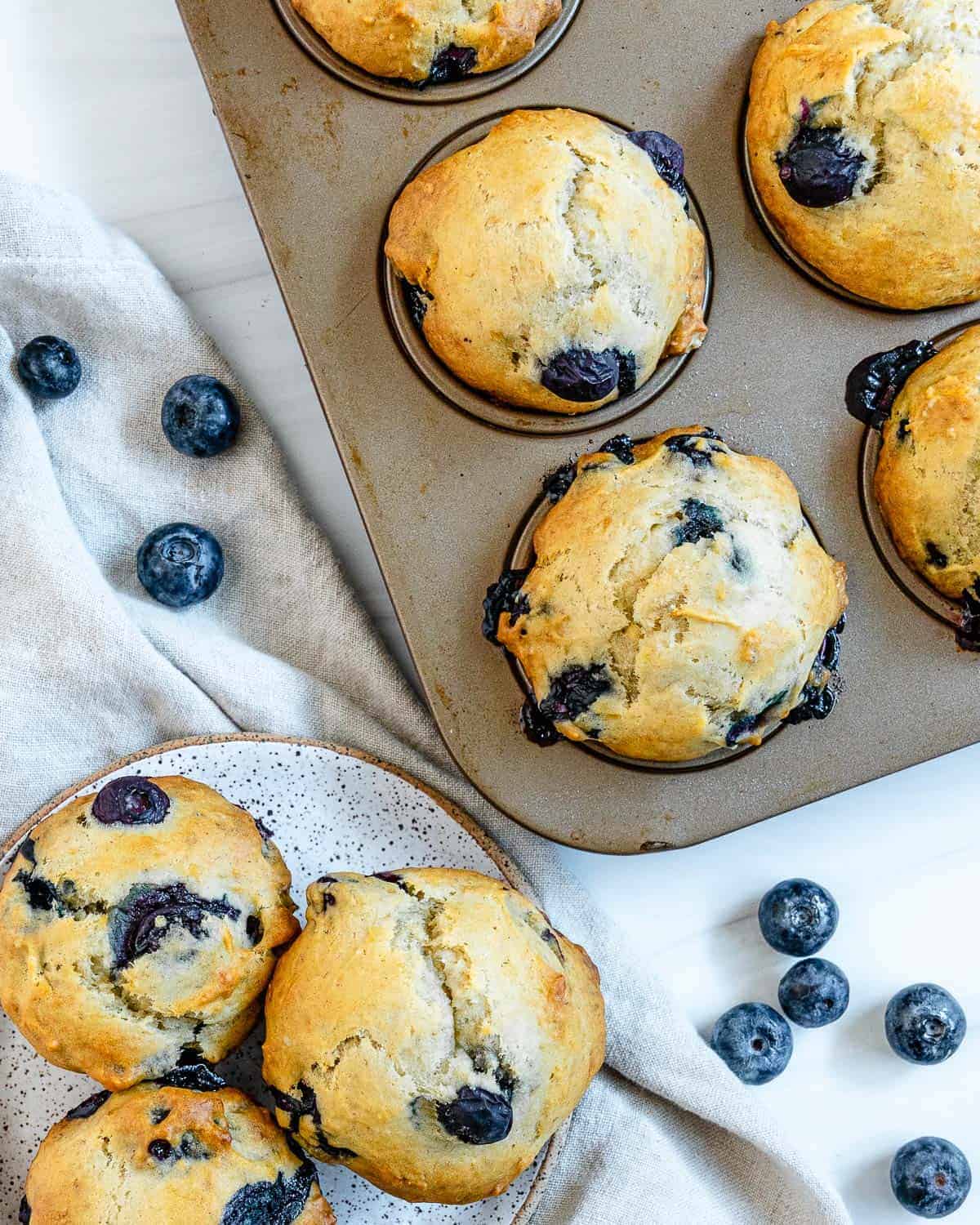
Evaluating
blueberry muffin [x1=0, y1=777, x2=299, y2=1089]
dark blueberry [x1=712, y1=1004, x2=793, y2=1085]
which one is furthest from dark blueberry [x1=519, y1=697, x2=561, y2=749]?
dark blueberry [x1=712, y1=1004, x2=793, y2=1085]

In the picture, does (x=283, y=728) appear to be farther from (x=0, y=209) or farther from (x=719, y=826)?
(x=0, y=209)

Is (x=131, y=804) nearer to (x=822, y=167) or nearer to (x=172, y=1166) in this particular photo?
(x=172, y=1166)

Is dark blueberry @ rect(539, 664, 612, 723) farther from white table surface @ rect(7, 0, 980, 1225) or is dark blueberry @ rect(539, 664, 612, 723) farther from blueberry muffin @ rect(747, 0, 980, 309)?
blueberry muffin @ rect(747, 0, 980, 309)

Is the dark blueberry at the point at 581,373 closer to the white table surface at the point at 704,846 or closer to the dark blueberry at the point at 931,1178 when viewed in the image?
the white table surface at the point at 704,846

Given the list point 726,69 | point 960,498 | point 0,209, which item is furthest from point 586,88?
point 0,209

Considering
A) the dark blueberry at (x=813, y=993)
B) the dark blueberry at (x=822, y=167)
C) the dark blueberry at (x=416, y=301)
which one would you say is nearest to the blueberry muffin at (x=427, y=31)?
the dark blueberry at (x=416, y=301)

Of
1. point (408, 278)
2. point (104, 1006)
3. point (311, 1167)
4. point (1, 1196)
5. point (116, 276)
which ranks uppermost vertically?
point (408, 278)
